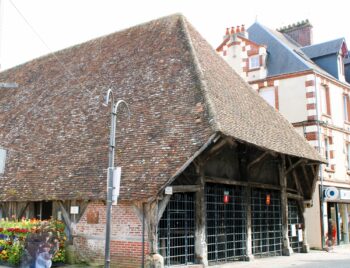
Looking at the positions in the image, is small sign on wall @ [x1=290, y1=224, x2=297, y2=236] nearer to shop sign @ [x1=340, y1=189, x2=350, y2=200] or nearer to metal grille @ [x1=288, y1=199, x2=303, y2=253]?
metal grille @ [x1=288, y1=199, x2=303, y2=253]

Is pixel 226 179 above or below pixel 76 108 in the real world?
below

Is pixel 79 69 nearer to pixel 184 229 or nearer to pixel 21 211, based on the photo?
pixel 21 211

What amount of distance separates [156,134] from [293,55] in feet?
36.5

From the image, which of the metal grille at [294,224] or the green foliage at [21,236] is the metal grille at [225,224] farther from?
the green foliage at [21,236]

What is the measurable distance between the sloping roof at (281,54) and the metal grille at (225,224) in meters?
8.69

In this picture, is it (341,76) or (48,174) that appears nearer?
(48,174)

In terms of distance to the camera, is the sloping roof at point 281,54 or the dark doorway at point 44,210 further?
the sloping roof at point 281,54

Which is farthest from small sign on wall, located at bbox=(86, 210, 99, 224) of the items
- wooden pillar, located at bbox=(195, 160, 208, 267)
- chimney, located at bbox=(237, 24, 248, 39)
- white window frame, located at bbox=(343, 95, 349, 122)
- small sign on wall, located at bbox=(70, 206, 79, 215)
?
white window frame, located at bbox=(343, 95, 349, 122)

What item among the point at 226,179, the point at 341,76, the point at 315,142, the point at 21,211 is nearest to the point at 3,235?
the point at 21,211

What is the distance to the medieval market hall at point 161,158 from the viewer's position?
37.6 feet

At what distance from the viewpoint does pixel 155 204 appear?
10992 millimetres

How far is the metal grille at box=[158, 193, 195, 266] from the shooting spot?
38.2 feet

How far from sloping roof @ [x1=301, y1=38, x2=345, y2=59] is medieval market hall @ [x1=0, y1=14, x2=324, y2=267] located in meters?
7.63

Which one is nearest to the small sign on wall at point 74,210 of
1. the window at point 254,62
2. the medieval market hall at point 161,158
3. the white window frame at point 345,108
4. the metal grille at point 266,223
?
the medieval market hall at point 161,158
